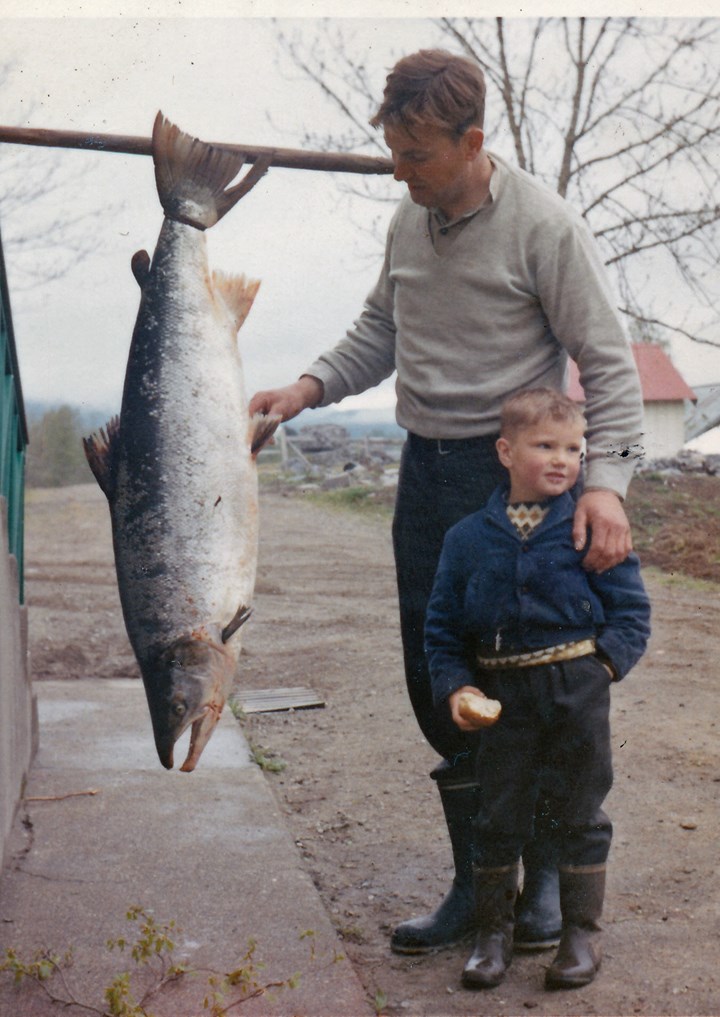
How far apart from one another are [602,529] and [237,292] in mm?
902

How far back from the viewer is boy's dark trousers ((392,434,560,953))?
280 cm

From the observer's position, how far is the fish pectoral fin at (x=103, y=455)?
214 centimetres

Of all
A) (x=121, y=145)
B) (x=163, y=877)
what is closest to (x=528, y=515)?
(x=121, y=145)

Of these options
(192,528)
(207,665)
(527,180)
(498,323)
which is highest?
(527,180)

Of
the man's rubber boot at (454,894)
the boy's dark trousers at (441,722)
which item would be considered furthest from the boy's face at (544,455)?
the man's rubber boot at (454,894)

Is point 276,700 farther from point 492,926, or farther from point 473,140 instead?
point 473,140

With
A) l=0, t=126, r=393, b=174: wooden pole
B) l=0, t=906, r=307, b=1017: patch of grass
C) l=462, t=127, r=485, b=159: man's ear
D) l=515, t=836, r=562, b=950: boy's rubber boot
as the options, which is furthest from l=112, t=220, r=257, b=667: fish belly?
l=515, t=836, r=562, b=950: boy's rubber boot

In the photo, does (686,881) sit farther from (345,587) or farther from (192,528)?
(345,587)

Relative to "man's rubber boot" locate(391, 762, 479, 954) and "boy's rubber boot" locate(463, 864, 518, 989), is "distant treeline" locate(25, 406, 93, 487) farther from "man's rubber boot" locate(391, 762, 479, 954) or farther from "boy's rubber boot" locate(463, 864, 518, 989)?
"boy's rubber boot" locate(463, 864, 518, 989)

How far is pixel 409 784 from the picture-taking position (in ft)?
14.1

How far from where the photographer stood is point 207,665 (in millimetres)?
2049

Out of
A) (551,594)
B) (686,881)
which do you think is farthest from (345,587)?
(551,594)

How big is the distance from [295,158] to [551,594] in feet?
3.51

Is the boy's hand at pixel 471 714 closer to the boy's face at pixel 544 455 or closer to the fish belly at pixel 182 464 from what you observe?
the boy's face at pixel 544 455
